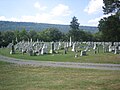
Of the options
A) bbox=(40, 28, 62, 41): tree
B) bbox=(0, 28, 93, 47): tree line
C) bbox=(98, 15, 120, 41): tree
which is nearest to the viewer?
bbox=(98, 15, 120, 41): tree

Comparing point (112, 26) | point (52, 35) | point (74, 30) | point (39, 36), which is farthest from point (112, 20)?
point (74, 30)

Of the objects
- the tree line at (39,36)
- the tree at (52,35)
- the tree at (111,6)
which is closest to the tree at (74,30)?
the tree line at (39,36)

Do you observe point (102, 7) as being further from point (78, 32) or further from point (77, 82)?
point (78, 32)

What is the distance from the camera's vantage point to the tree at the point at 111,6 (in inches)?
1541

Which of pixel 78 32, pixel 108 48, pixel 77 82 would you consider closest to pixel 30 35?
pixel 78 32

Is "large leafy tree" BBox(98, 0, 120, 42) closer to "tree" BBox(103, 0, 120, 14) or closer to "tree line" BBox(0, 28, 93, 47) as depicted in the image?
"tree" BBox(103, 0, 120, 14)

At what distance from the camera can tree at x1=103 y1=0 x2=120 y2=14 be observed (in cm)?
3915

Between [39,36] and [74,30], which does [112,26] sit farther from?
[74,30]

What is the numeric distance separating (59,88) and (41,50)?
31.6 meters

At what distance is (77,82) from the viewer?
593 inches

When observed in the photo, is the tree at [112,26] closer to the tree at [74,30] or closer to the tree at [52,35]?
the tree at [52,35]

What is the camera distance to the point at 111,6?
40.1m

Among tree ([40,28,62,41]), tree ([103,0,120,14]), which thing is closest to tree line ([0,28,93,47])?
tree ([40,28,62,41])

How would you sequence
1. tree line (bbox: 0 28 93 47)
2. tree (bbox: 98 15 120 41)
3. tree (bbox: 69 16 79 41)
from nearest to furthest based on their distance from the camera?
tree (bbox: 98 15 120 41)
tree line (bbox: 0 28 93 47)
tree (bbox: 69 16 79 41)
